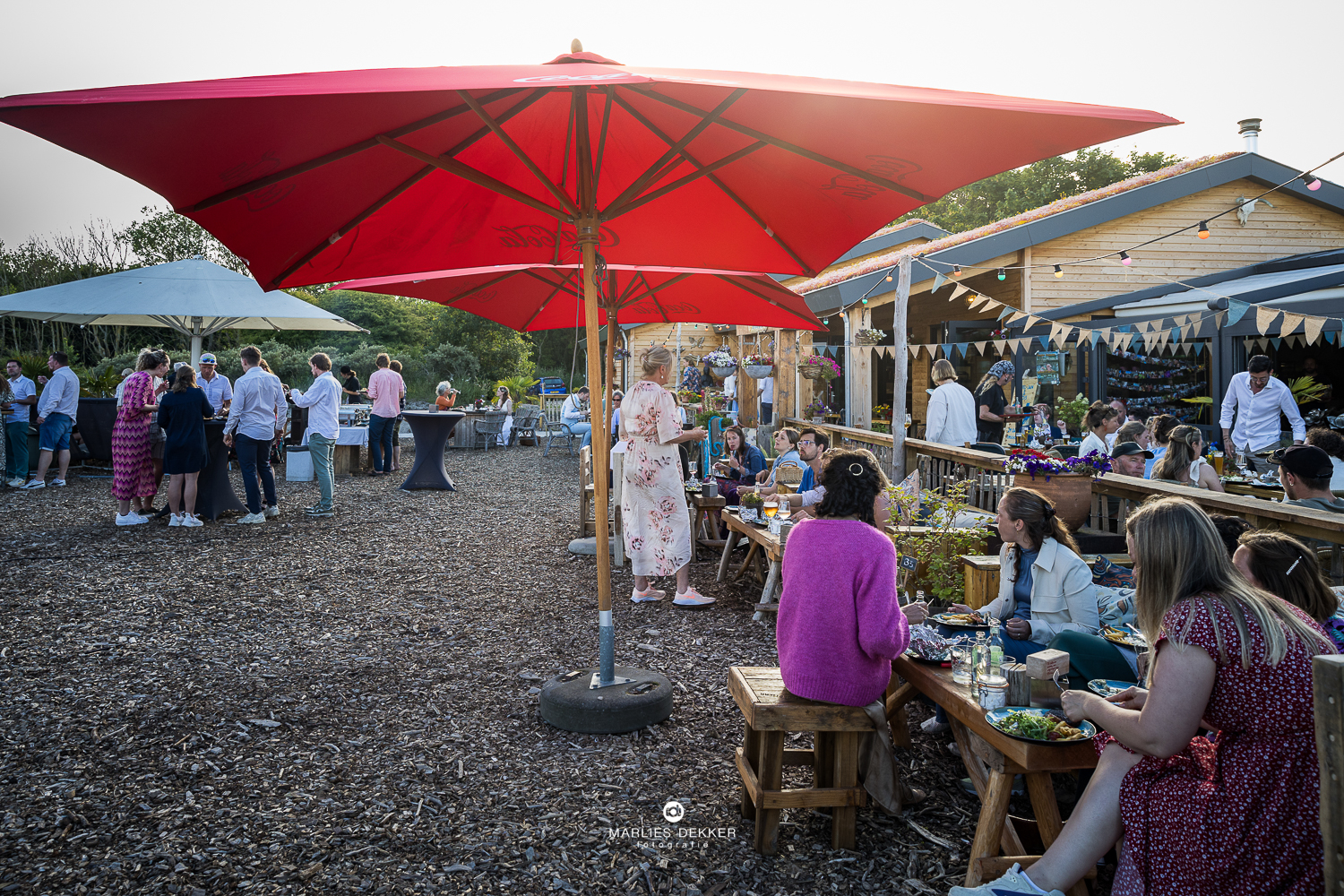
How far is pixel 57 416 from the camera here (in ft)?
37.2

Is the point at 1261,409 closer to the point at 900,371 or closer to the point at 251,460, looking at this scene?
the point at 900,371

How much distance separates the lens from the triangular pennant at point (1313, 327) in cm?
805

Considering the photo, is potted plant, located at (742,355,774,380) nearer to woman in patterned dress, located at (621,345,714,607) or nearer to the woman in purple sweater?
woman in patterned dress, located at (621,345,714,607)

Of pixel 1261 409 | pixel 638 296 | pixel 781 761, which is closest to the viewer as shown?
pixel 781 761

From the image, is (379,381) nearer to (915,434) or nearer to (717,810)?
(915,434)

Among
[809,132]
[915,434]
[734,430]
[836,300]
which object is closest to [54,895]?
[809,132]

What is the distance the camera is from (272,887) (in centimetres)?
256

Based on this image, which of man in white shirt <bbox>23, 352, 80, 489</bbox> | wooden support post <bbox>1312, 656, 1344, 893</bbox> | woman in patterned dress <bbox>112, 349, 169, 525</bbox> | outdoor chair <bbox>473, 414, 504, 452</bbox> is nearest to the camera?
wooden support post <bbox>1312, 656, 1344, 893</bbox>

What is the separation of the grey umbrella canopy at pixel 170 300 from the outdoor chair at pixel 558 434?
6371 mm

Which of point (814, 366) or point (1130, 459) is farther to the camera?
point (814, 366)

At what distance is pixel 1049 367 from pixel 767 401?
4.85m

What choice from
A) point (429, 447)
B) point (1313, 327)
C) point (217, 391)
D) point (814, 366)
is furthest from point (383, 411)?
point (1313, 327)

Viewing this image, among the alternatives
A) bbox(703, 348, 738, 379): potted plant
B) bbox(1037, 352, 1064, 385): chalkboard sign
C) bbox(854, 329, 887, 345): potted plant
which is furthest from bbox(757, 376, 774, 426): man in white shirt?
bbox(1037, 352, 1064, 385): chalkboard sign

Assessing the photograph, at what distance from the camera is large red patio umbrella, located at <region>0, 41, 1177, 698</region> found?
7.57 ft
